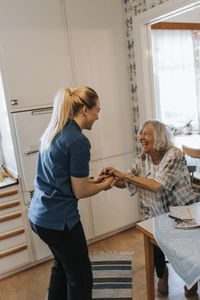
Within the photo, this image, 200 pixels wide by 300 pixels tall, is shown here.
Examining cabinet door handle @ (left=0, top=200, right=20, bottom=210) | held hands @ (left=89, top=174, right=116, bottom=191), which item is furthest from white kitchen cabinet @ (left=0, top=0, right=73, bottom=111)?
held hands @ (left=89, top=174, right=116, bottom=191)

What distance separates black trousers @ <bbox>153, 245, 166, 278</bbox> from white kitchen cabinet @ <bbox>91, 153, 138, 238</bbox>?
3.06 ft

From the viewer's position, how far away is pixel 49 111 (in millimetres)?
2387

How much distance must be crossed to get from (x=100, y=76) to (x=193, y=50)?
6.52 ft

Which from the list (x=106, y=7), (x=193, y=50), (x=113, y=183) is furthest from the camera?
(x=193, y=50)

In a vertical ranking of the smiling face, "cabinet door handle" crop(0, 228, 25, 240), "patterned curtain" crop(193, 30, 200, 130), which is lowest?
"cabinet door handle" crop(0, 228, 25, 240)

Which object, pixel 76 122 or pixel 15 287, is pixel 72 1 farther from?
pixel 15 287

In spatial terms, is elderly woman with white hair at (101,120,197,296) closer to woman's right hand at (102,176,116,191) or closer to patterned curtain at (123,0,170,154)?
woman's right hand at (102,176,116,191)

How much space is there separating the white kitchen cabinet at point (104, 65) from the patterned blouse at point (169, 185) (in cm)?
90

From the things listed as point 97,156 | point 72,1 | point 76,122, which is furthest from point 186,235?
point 72,1

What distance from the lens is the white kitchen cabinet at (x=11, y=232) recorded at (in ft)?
7.54

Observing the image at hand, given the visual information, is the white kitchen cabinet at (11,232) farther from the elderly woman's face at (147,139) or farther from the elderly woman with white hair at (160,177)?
the elderly woman's face at (147,139)

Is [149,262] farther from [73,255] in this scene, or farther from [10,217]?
[10,217]

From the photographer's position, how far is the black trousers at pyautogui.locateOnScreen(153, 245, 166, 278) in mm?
1875

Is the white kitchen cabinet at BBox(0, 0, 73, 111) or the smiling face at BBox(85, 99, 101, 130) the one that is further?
the white kitchen cabinet at BBox(0, 0, 73, 111)
